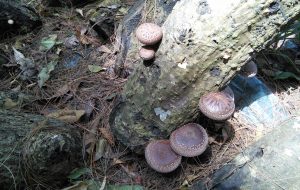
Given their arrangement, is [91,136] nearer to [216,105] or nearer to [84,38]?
[216,105]

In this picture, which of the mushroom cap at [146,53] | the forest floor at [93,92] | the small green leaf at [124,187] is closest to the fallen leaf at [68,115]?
the forest floor at [93,92]

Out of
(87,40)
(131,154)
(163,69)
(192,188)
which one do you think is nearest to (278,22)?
(163,69)

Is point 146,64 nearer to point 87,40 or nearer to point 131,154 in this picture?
point 131,154

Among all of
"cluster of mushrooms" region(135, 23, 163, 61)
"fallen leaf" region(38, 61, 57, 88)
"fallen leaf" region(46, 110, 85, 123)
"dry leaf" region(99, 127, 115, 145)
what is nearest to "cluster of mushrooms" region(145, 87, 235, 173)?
"dry leaf" region(99, 127, 115, 145)

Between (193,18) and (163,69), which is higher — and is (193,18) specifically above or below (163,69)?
above

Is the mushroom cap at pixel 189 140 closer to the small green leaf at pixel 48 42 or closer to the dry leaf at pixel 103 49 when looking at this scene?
the dry leaf at pixel 103 49
